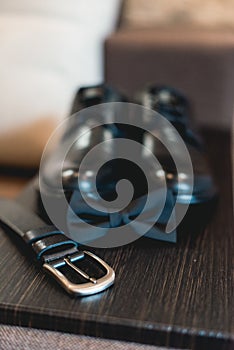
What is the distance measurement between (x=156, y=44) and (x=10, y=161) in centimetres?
34

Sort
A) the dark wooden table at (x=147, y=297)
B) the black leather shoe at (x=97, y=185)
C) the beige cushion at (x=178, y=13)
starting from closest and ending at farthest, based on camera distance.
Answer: the dark wooden table at (x=147, y=297)
the black leather shoe at (x=97, y=185)
the beige cushion at (x=178, y=13)

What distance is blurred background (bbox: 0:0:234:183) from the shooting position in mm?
801

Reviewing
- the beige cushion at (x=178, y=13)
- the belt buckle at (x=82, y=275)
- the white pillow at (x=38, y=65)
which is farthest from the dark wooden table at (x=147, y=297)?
the beige cushion at (x=178, y=13)

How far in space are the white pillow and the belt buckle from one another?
14.5 inches

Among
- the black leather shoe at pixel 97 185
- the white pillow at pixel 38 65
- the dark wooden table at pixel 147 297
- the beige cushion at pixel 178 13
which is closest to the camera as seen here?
the dark wooden table at pixel 147 297

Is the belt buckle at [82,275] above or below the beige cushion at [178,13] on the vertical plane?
below

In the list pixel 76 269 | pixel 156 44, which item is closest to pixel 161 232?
pixel 76 269

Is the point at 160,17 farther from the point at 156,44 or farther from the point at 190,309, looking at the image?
the point at 190,309

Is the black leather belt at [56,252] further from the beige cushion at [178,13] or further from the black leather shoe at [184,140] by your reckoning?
the beige cushion at [178,13]

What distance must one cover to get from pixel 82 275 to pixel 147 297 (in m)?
0.06

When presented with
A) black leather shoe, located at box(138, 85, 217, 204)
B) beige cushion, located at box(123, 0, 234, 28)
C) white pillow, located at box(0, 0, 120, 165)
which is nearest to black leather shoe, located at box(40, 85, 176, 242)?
black leather shoe, located at box(138, 85, 217, 204)

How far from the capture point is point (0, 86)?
2.61 feet

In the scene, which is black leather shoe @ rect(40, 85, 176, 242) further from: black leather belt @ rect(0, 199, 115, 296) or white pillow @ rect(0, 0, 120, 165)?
white pillow @ rect(0, 0, 120, 165)

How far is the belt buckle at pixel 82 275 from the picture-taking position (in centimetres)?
41
